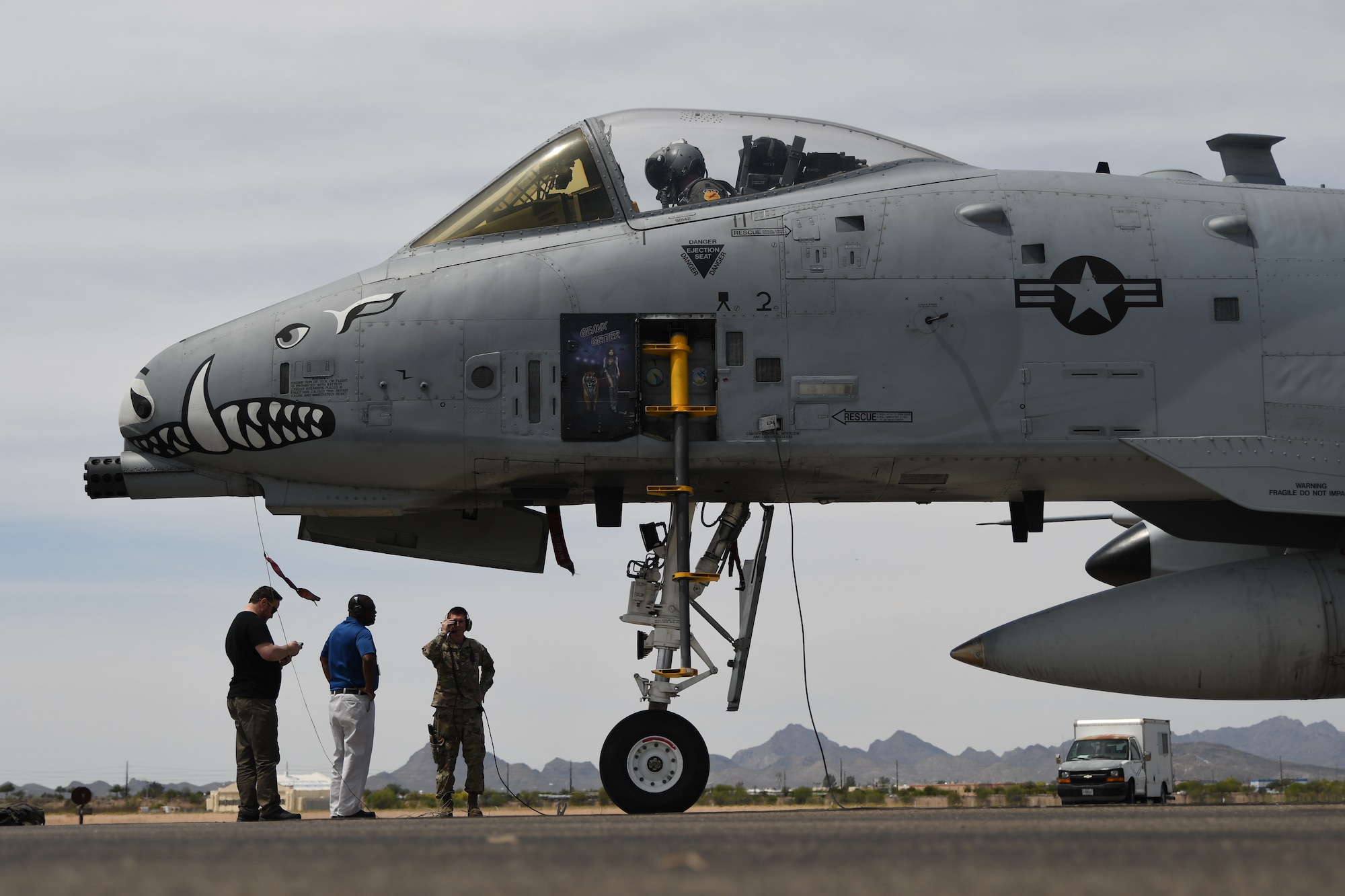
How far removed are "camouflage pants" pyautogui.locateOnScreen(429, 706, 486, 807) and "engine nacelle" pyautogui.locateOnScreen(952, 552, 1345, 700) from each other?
425cm

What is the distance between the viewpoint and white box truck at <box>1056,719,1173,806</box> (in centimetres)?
2798

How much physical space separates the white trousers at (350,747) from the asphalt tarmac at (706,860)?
155 inches

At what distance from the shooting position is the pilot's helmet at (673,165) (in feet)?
36.2

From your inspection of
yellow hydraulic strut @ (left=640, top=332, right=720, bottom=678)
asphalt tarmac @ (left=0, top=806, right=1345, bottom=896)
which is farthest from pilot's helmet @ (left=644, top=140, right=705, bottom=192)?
asphalt tarmac @ (left=0, top=806, right=1345, bottom=896)

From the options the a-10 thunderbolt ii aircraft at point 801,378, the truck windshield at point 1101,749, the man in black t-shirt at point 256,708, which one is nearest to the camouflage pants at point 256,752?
the man in black t-shirt at point 256,708

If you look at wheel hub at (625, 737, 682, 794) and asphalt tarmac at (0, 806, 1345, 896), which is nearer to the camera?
asphalt tarmac at (0, 806, 1345, 896)

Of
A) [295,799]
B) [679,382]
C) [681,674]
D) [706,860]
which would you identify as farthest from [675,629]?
[295,799]

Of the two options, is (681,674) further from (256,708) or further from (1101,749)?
(1101,749)

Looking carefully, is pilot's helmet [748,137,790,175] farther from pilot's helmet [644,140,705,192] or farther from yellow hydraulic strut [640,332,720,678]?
yellow hydraulic strut [640,332,720,678]

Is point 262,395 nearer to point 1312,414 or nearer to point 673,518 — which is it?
point 673,518

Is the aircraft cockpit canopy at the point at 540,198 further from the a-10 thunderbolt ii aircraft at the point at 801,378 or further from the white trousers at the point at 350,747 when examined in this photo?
the white trousers at the point at 350,747

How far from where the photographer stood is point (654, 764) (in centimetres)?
944

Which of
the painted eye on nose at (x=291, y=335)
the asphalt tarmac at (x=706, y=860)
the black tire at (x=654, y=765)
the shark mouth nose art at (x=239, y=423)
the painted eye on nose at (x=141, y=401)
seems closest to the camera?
the asphalt tarmac at (x=706, y=860)

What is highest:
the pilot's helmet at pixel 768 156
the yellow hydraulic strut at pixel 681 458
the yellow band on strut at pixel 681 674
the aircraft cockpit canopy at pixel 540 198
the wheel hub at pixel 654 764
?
the pilot's helmet at pixel 768 156
